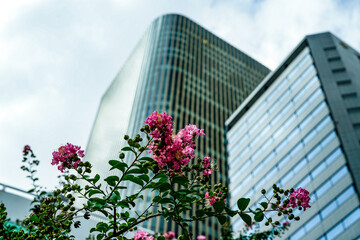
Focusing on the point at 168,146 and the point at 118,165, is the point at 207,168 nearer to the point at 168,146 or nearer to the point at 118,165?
the point at 168,146

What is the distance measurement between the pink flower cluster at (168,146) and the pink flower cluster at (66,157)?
939mm

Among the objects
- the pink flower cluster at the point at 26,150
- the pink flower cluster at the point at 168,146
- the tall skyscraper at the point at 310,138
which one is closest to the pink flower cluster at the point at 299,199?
the pink flower cluster at the point at 168,146

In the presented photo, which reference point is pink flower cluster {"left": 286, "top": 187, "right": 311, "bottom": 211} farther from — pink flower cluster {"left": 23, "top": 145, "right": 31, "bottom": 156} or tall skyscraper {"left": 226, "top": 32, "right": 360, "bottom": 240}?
tall skyscraper {"left": 226, "top": 32, "right": 360, "bottom": 240}

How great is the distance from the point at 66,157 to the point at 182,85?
6180 cm

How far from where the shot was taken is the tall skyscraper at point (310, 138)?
2308cm

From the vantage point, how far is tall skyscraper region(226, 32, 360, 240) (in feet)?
75.7

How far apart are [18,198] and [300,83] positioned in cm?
2881

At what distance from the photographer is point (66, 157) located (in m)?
3.58

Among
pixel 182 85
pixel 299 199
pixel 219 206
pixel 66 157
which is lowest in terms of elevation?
pixel 219 206

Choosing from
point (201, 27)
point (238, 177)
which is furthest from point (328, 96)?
point (201, 27)

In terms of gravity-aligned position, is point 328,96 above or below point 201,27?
below

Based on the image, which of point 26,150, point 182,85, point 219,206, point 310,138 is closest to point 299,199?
point 219,206

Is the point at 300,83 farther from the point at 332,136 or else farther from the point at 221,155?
the point at 221,155

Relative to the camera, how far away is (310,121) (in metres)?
28.1
